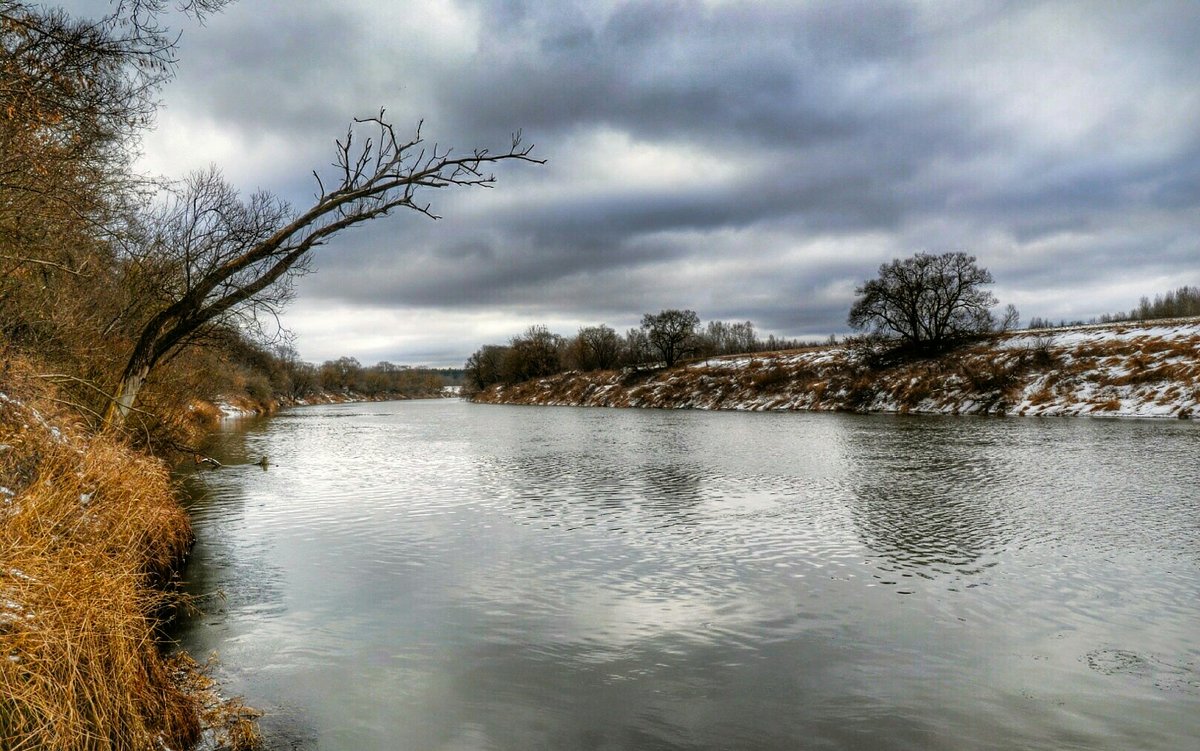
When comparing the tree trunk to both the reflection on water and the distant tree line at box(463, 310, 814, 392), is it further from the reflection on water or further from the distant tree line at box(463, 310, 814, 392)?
the distant tree line at box(463, 310, 814, 392)

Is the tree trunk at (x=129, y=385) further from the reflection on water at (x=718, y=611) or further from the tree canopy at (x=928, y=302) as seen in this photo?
the tree canopy at (x=928, y=302)

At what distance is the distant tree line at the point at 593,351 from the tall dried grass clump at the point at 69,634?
96822mm

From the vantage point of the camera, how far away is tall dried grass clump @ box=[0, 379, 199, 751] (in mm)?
4457

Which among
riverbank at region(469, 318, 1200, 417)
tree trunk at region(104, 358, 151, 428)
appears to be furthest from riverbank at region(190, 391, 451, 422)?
riverbank at region(469, 318, 1200, 417)

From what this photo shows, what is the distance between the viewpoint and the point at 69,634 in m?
4.96

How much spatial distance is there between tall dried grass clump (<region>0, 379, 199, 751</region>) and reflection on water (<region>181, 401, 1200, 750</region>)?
132 centimetres

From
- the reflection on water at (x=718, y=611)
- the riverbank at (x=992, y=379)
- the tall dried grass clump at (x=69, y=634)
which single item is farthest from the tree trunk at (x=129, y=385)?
the riverbank at (x=992, y=379)

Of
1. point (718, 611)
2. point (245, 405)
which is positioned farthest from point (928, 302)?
point (245, 405)

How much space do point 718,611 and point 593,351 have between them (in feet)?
388

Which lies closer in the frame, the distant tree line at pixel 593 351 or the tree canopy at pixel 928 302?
the tree canopy at pixel 928 302

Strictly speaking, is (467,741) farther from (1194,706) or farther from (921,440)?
(921,440)

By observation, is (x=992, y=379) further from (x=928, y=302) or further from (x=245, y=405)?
(x=245, y=405)

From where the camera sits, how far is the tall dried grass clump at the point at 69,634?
4457mm

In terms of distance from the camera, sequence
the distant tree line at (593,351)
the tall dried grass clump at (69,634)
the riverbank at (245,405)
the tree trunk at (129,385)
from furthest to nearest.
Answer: the distant tree line at (593,351)
the riverbank at (245,405)
the tree trunk at (129,385)
the tall dried grass clump at (69,634)
